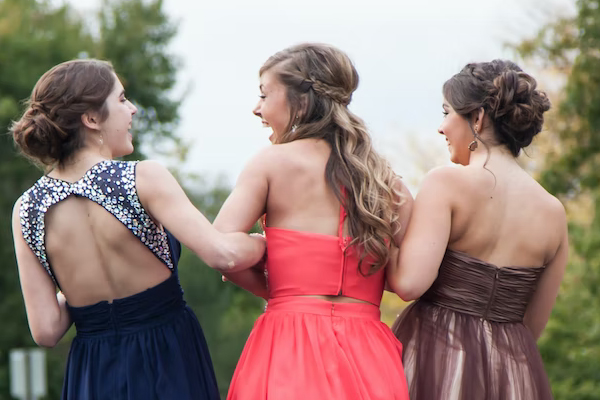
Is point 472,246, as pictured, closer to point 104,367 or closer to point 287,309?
point 287,309

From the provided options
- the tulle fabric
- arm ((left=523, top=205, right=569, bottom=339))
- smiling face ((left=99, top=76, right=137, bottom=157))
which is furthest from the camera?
arm ((left=523, top=205, right=569, bottom=339))

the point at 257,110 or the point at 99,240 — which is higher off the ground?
the point at 257,110

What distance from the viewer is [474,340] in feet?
11.6

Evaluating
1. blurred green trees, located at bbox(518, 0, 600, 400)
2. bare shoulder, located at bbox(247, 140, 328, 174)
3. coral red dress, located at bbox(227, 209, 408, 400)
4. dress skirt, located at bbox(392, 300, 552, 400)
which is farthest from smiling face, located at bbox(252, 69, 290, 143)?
blurred green trees, located at bbox(518, 0, 600, 400)

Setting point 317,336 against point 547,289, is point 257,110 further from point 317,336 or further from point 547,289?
point 547,289

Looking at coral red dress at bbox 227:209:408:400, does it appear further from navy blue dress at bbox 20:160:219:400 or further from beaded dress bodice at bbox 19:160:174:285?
beaded dress bodice at bbox 19:160:174:285

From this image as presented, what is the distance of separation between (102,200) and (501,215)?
155cm

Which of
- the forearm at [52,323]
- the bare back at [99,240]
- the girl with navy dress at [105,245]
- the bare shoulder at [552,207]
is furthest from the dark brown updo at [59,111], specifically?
the bare shoulder at [552,207]

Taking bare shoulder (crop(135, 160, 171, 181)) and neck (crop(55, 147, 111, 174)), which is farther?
neck (crop(55, 147, 111, 174))

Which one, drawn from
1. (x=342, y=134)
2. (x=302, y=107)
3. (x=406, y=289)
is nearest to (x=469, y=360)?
(x=406, y=289)

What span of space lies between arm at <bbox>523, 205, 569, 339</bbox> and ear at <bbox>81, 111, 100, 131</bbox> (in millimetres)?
1902

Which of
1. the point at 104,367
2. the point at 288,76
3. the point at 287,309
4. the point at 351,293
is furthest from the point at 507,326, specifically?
the point at 104,367

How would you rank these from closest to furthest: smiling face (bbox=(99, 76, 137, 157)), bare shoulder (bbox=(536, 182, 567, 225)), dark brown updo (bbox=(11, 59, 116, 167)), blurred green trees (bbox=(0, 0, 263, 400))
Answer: dark brown updo (bbox=(11, 59, 116, 167)), smiling face (bbox=(99, 76, 137, 157)), bare shoulder (bbox=(536, 182, 567, 225)), blurred green trees (bbox=(0, 0, 263, 400))

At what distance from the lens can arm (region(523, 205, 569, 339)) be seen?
369 centimetres
